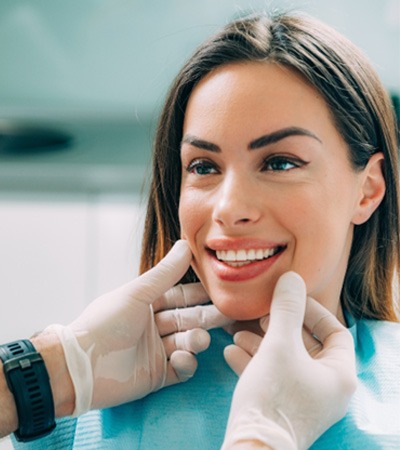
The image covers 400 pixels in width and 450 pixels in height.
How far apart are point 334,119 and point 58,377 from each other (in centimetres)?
71

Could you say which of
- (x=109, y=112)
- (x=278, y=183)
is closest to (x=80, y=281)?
(x=109, y=112)

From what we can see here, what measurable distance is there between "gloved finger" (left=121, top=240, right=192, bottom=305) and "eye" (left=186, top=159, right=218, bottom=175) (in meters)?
0.17

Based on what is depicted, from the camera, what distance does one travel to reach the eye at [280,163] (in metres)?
1.32

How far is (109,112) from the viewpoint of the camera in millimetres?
3098

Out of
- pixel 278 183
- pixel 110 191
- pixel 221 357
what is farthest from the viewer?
pixel 110 191

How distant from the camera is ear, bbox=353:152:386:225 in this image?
1.47 m

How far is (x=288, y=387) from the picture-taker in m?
1.11

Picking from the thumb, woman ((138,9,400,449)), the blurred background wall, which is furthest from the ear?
the blurred background wall

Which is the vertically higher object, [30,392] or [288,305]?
[288,305]

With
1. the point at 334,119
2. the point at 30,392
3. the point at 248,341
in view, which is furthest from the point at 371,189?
the point at 30,392

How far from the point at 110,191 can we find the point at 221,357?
6.56ft

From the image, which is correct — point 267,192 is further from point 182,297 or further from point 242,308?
point 182,297

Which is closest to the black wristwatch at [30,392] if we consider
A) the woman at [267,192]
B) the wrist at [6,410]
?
the wrist at [6,410]

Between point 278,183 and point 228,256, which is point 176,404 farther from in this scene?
point 278,183
